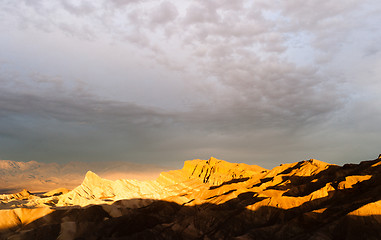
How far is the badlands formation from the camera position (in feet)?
187

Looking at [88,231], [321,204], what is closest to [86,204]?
[88,231]

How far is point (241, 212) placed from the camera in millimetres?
76125

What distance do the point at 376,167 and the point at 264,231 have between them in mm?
36662

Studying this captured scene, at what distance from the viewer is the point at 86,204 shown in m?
Answer: 98.1

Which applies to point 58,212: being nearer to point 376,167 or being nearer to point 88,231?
point 88,231

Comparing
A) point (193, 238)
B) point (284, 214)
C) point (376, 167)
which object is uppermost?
point (376, 167)

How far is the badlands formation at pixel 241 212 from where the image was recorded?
187 ft

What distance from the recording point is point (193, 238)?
71000mm

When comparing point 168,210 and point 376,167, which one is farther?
point 168,210

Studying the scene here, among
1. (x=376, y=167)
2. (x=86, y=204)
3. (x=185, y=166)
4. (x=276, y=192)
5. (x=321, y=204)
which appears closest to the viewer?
(x=321, y=204)

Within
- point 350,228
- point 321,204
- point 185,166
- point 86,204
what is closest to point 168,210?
point 86,204

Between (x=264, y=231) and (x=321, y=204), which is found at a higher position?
(x=321, y=204)

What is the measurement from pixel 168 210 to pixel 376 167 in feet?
210

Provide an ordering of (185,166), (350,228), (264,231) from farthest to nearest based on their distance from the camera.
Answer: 1. (185,166)
2. (264,231)
3. (350,228)
